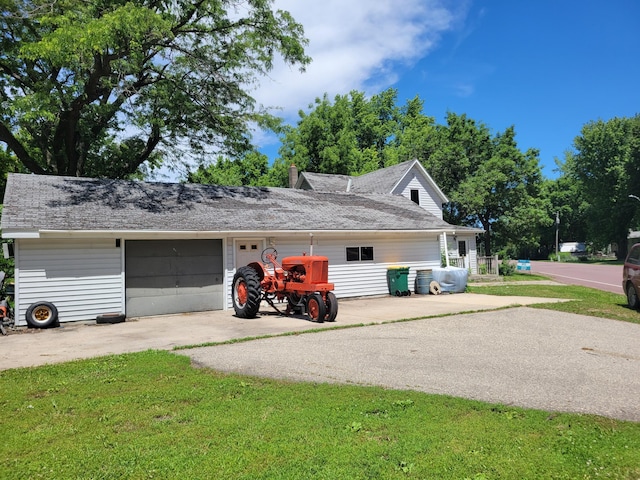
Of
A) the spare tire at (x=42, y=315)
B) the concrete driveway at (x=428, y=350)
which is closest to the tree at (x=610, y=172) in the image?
the concrete driveway at (x=428, y=350)

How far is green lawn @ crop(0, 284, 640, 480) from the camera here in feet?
11.4

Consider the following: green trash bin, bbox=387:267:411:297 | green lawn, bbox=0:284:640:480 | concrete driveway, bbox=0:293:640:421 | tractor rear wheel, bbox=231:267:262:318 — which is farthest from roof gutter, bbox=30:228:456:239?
green lawn, bbox=0:284:640:480

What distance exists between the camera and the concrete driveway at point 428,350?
5.72 metres

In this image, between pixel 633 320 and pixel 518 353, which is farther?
pixel 633 320

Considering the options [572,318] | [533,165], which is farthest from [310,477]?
[533,165]

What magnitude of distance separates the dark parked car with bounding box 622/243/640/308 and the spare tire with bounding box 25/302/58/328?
1508 cm

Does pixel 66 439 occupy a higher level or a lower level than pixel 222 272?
lower

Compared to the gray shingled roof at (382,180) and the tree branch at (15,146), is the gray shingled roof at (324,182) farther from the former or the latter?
the tree branch at (15,146)

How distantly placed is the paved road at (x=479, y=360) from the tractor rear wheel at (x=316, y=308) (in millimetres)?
1313

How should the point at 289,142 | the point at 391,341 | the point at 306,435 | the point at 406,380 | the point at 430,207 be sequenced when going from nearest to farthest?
the point at 306,435, the point at 406,380, the point at 391,341, the point at 430,207, the point at 289,142

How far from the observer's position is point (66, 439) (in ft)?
13.6

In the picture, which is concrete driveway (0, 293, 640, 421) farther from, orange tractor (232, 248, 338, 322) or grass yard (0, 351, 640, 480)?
grass yard (0, 351, 640, 480)

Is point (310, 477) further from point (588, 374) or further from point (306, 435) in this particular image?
point (588, 374)

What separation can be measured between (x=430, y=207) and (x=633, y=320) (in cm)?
1957
